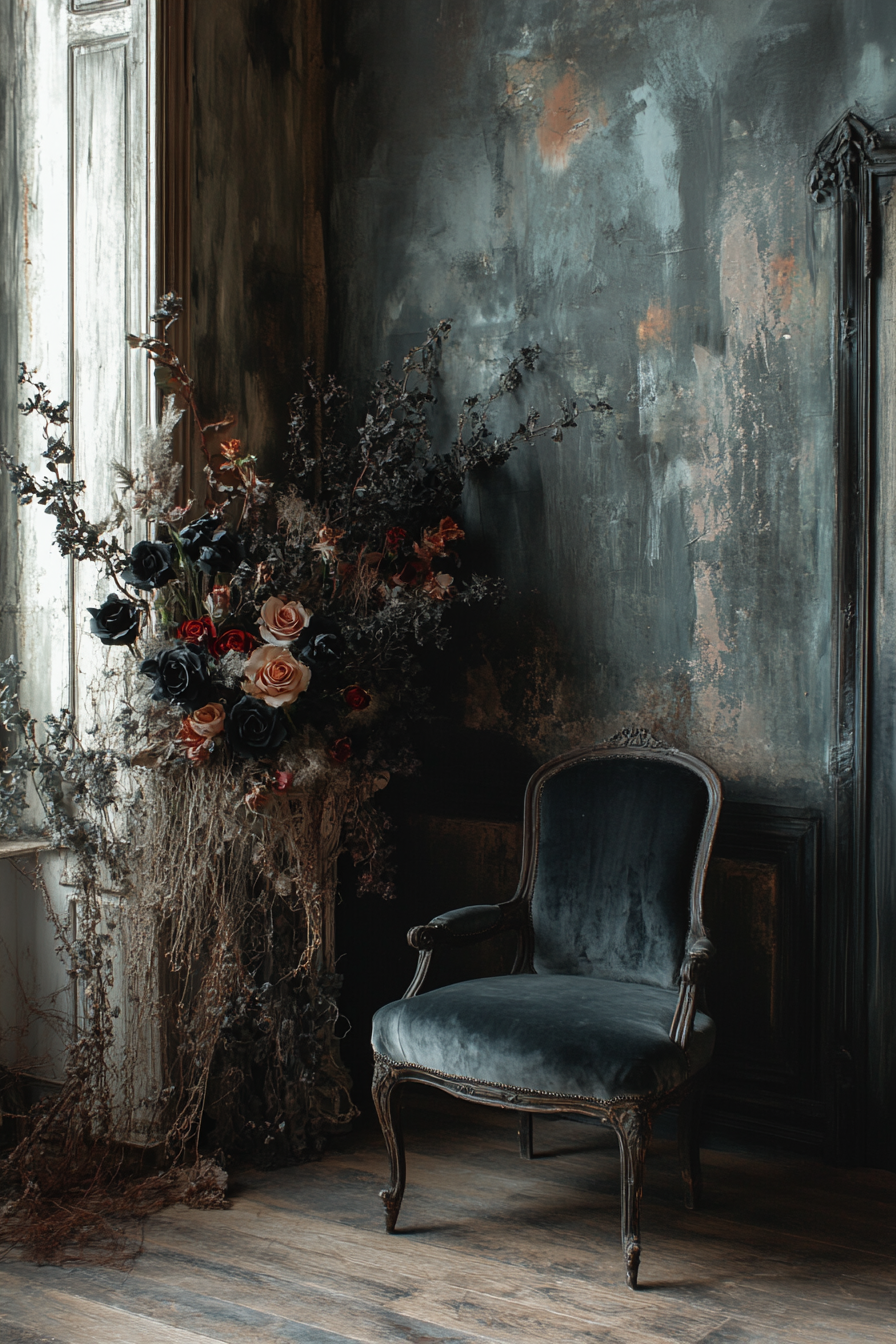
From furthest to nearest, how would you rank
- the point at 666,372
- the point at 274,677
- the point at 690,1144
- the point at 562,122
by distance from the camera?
the point at 562,122
the point at 666,372
the point at 690,1144
the point at 274,677

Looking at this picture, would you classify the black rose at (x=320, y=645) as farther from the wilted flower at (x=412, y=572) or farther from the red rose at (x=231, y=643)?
the wilted flower at (x=412, y=572)

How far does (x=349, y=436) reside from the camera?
3891 mm

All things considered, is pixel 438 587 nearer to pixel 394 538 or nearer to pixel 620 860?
pixel 394 538

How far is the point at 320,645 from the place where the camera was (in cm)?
288

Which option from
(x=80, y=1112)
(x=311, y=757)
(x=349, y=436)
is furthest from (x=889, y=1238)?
(x=349, y=436)

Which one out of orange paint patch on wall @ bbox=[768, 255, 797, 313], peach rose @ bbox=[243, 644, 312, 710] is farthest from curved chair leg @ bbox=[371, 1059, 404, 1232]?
orange paint patch on wall @ bbox=[768, 255, 797, 313]

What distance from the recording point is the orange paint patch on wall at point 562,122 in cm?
346

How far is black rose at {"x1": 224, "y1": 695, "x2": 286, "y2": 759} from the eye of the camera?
9.31ft

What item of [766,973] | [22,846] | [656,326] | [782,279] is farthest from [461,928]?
[782,279]

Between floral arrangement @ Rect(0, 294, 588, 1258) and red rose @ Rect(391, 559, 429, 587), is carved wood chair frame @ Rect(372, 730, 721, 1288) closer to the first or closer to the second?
floral arrangement @ Rect(0, 294, 588, 1258)

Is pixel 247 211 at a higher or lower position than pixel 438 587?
higher

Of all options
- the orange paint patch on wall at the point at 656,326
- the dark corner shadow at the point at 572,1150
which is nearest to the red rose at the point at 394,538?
the orange paint patch on wall at the point at 656,326

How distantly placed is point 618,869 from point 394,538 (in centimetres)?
109

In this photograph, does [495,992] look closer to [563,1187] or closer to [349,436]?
[563,1187]
